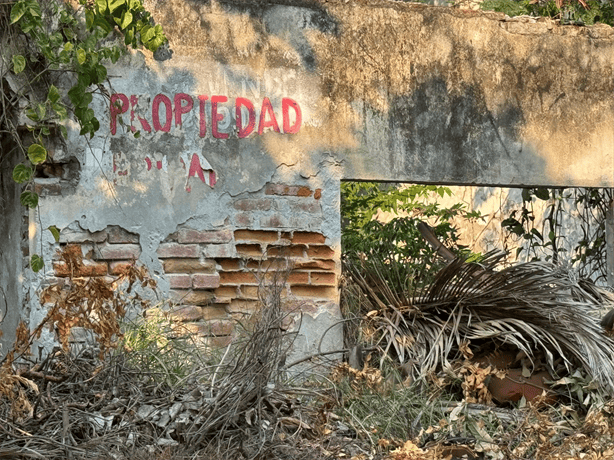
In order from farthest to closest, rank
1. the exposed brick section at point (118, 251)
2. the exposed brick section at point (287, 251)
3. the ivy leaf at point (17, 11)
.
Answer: the exposed brick section at point (287, 251)
the exposed brick section at point (118, 251)
the ivy leaf at point (17, 11)

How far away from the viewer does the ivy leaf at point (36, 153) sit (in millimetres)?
4730

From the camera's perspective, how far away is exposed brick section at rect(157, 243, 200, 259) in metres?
5.27

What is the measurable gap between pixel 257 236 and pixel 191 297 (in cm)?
53

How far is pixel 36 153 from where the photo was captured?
15.6 feet

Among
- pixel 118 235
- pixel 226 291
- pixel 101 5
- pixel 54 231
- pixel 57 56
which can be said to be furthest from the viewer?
pixel 226 291

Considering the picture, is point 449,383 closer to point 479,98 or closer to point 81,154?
point 479,98

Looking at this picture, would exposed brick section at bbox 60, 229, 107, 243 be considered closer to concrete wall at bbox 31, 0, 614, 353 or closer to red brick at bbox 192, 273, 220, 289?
concrete wall at bbox 31, 0, 614, 353

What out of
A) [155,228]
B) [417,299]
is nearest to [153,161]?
[155,228]

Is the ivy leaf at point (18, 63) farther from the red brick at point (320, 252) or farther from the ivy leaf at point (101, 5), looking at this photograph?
the red brick at point (320, 252)

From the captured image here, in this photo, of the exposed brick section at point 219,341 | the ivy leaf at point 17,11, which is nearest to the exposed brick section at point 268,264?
the exposed brick section at point 219,341

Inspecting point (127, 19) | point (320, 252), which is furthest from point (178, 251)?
point (127, 19)

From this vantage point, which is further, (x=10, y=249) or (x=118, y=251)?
(x=10, y=249)

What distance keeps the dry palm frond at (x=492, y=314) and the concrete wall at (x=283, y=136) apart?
1.26ft

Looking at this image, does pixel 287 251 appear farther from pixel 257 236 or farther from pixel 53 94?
pixel 53 94
